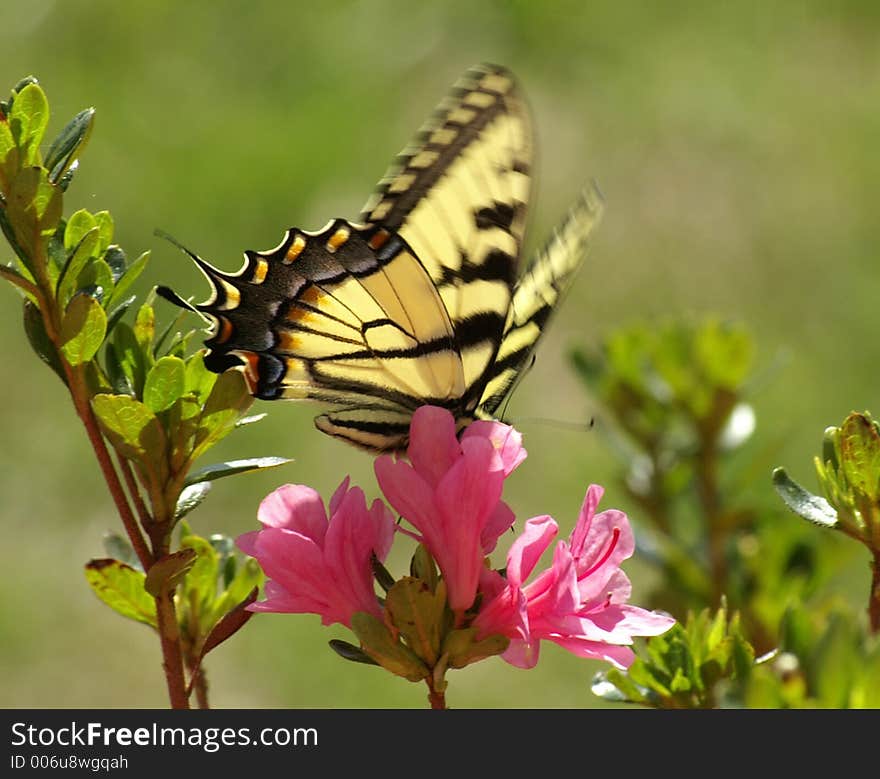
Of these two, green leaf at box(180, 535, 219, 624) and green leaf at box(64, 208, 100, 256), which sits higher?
green leaf at box(64, 208, 100, 256)

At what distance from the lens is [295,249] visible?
2.23 meters

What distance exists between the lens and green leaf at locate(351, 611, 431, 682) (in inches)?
55.3

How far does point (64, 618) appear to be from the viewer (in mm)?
5277

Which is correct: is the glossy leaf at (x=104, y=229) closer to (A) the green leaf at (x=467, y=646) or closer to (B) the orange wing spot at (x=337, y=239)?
(A) the green leaf at (x=467, y=646)

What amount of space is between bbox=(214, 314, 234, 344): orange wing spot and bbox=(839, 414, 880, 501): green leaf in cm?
92

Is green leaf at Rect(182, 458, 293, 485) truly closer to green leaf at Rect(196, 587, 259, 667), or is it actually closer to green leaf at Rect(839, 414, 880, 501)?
green leaf at Rect(196, 587, 259, 667)

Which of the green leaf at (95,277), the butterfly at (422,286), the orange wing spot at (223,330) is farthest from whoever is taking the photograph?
the butterfly at (422,286)

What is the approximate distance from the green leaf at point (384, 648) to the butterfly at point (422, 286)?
577 mm

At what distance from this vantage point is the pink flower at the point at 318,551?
4.90 feet

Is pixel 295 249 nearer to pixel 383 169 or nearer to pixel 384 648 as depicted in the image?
pixel 384 648

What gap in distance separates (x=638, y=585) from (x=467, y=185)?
9.24ft

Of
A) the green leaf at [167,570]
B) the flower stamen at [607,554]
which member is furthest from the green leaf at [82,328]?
the flower stamen at [607,554]

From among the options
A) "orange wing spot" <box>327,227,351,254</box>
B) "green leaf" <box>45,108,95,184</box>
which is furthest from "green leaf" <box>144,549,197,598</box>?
"orange wing spot" <box>327,227,351,254</box>
